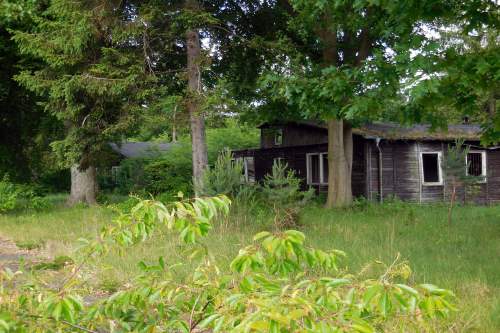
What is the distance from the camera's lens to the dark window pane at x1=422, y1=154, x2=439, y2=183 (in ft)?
81.3

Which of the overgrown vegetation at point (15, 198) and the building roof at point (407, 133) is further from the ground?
the building roof at point (407, 133)

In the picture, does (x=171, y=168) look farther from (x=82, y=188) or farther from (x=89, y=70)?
(x=89, y=70)

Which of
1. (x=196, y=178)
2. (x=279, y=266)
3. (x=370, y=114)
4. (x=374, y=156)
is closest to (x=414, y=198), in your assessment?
(x=374, y=156)

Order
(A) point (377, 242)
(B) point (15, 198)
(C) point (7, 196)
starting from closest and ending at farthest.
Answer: (A) point (377, 242)
(C) point (7, 196)
(B) point (15, 198)

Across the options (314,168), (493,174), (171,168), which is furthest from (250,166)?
(493,174)

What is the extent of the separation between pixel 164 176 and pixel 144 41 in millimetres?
12646

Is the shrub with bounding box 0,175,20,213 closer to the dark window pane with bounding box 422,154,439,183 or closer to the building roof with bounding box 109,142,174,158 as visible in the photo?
the dark window pane with bounding box 422,154,439,183

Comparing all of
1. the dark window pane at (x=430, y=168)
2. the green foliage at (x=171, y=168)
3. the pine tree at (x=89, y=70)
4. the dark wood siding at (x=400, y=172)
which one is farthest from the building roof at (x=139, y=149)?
the pine tree at (x=89, y=70)

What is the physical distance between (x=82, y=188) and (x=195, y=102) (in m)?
8.60

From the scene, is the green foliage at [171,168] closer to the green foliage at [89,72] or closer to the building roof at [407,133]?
the green foliage at [89,72]

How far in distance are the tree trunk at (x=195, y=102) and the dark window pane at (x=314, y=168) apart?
10.6 meters

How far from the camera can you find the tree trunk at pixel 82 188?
69.3ft

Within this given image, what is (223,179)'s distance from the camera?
12.5 m

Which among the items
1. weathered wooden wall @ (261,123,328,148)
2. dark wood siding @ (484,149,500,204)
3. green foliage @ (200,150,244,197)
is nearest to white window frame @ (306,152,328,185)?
weathered wooden wall @ (261,123,328,148)
